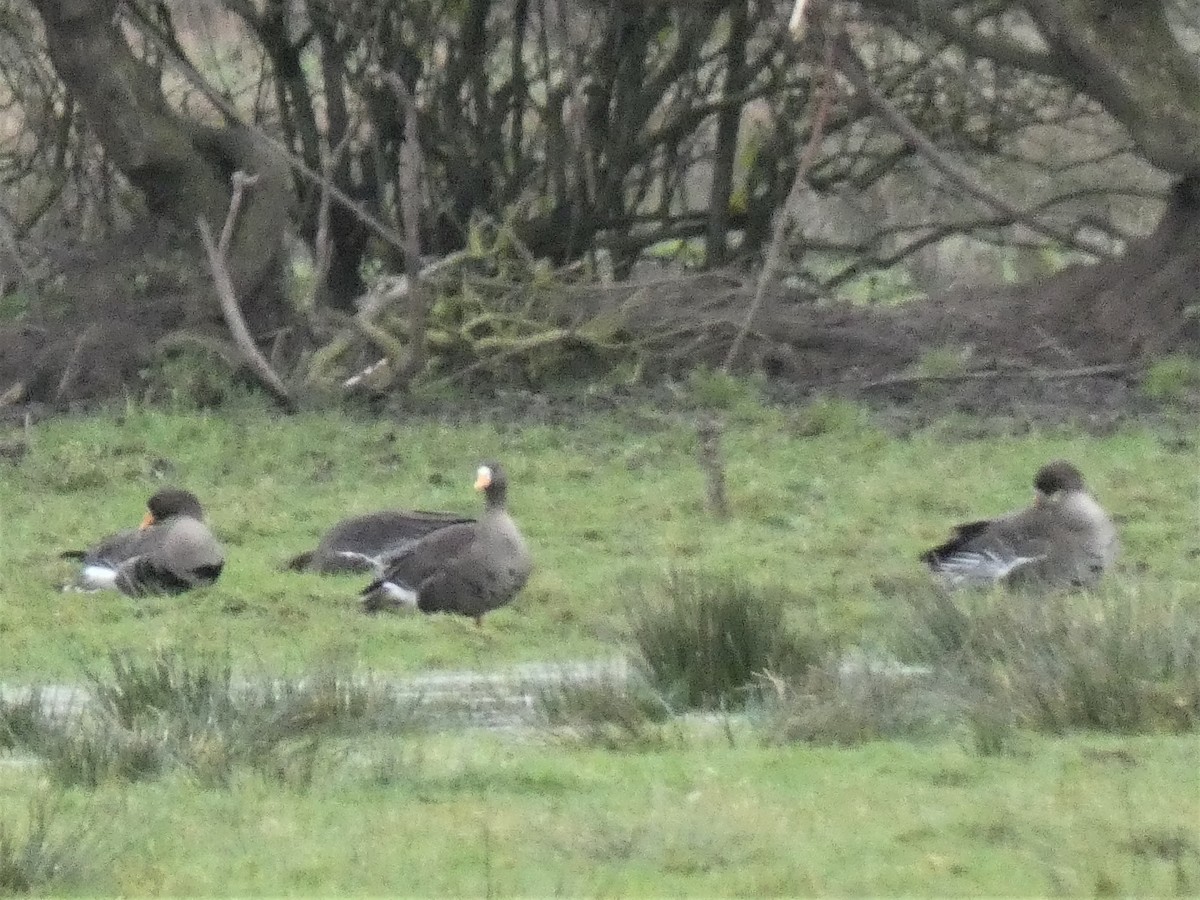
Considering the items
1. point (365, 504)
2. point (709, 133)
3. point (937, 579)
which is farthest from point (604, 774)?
point (709, 133)

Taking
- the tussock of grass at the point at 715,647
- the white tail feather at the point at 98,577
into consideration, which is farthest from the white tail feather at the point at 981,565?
the white tail feather at the point at 98,577

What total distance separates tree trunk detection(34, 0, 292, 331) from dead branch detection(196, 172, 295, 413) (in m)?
0.88

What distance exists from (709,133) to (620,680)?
1648 cm

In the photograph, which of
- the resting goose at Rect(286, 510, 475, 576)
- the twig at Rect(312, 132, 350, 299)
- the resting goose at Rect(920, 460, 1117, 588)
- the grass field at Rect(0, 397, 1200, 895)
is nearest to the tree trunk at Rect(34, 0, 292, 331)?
the twig at Rect(312, 132, 350, 299)

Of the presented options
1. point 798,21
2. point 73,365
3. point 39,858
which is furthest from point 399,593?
point 73,365

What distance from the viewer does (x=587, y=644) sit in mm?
11633

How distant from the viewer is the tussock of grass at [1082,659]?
866 cm

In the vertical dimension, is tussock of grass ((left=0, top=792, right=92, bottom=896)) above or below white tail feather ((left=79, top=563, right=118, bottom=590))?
above

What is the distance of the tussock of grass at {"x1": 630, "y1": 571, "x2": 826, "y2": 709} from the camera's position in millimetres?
9703

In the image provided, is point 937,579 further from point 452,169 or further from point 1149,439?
point 452,169

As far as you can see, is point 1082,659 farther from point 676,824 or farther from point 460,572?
point 460,572

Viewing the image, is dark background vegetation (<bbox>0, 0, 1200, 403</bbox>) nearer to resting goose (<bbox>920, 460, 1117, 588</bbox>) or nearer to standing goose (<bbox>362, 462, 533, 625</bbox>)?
resting goose (<bbox>920, 460, 1117, 588</bbox>)

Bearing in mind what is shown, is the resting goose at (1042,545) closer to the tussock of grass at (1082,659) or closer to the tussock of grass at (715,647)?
the tussock of grass at (1082,659)

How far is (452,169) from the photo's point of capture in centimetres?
2378
